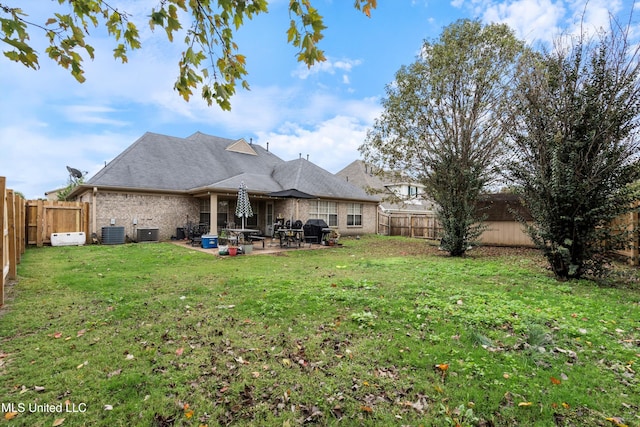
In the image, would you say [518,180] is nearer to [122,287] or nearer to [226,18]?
[226,18]

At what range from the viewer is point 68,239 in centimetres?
1285

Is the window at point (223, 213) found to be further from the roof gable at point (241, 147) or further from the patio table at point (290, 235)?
the patio table at point (290, 235)

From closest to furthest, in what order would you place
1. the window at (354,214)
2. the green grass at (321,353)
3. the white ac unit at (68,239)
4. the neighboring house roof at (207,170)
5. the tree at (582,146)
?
the green grass at (321,353) → the tree at (582,146) → the white ac unit at (68,239) → the neighboring house roof at (207,170) → the window at (354,214)

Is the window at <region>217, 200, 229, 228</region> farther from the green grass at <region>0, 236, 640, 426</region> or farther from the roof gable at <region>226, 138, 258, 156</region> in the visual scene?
the green grass at <region>0, 236, 640, 426</region>

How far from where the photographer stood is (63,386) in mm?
2592

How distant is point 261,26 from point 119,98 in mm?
11505

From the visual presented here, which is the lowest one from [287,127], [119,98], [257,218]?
[257,218]

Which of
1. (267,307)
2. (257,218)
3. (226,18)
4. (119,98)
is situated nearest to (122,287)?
(267,307)

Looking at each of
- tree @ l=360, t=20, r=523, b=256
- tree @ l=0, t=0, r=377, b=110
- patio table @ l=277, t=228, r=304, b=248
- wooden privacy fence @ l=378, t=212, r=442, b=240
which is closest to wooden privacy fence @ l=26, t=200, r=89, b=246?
patio table @ l=277, t=228, r=304, b=248

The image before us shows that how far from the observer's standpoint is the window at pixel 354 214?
1988 centimetres

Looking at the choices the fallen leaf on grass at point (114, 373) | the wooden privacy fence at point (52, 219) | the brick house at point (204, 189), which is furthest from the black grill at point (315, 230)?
the fallen leaf on grass at point (114, 373)

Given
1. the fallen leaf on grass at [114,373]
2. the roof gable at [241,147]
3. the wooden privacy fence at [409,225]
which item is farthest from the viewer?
the roof gable at [241,147]

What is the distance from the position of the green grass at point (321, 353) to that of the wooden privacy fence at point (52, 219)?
936 centimetres

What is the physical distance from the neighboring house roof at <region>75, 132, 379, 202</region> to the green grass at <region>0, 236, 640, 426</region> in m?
10.0
